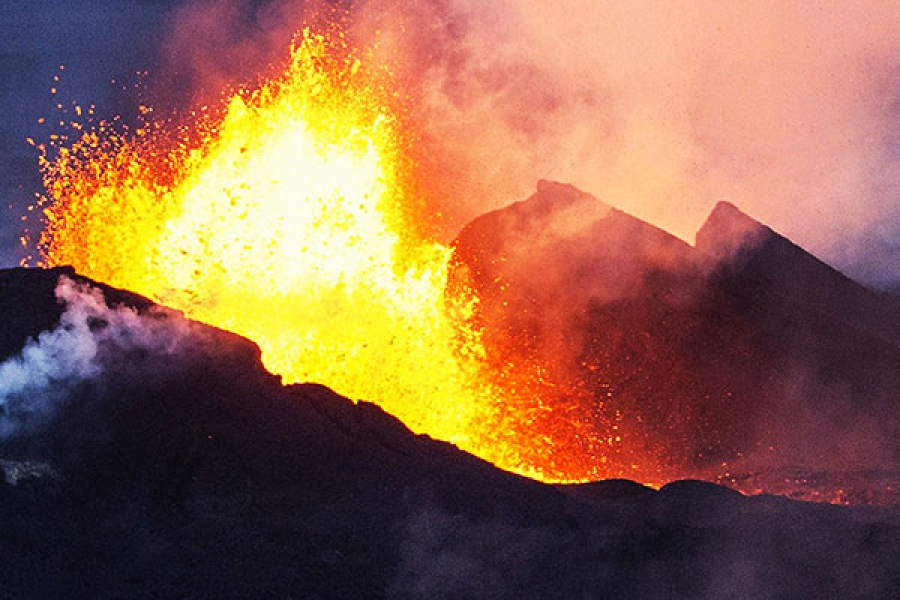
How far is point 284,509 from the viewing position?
45.2ft

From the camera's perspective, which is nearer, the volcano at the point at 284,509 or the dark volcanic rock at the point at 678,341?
the volcano at the point at 284,509

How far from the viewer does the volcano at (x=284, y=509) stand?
13.0 metres

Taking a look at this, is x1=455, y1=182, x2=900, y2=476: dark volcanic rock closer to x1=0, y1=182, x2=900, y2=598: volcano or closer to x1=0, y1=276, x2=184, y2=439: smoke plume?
x1=0, y1=182, x2=900, y2=598: volcano

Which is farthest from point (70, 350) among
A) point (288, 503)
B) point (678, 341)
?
point (678, 341)

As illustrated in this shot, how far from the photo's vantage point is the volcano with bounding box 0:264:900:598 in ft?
42.7

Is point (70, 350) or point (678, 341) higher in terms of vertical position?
point (678, 341)

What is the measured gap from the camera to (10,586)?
1281 centimetres

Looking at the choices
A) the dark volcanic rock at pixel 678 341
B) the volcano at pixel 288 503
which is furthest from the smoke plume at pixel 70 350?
the dark volcanic rock at pixel 678 341

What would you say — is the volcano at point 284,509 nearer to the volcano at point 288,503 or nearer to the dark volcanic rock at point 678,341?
the volcano at point 288,503

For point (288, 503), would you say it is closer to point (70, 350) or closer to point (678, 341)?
point (70, 350)

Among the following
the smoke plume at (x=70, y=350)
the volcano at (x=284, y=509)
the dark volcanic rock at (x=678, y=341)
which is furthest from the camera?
the dark volcanic rock at (x=678, y=341)

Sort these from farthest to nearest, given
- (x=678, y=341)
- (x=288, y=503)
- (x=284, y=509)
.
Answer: (x=678, y=341)
(x=288, y=503)
(x=284, y=509)

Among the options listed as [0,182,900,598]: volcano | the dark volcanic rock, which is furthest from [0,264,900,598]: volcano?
the dark volcanic rock

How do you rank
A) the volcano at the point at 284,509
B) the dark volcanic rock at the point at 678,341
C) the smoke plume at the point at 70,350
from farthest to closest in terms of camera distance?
1. the dark volcanic rock at the point at 678,341
2. the smoke plume at the point at 70,350
3. the volcano at the point at 284,509
